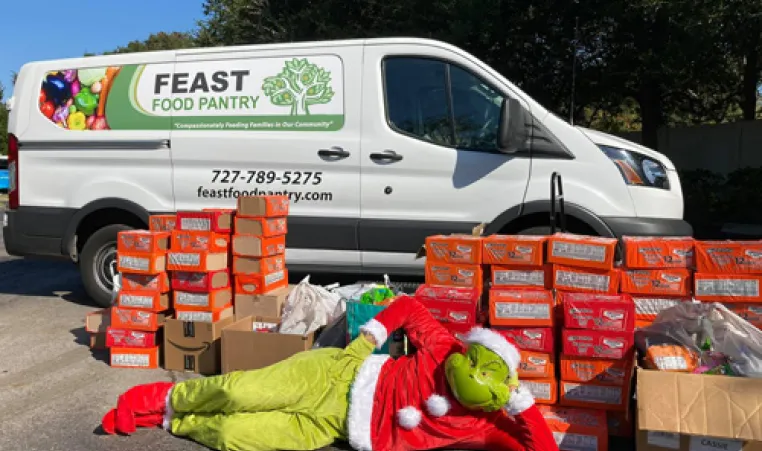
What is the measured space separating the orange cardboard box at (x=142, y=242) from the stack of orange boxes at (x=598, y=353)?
294 cm

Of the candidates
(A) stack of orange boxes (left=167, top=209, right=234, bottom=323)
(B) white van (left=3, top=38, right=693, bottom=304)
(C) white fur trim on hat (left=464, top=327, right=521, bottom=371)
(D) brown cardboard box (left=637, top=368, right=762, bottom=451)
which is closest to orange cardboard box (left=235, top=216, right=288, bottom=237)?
(A) stack of orange boxes (left=167, top=209, right=234, bottom=323)

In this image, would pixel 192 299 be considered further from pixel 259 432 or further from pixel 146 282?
pixel 259 432

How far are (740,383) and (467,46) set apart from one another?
29.5 ft

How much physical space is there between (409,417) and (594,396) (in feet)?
3.38

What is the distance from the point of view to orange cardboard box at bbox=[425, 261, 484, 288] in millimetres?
3945

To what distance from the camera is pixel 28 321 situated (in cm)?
588

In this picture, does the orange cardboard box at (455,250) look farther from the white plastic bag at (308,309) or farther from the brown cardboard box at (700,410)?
the brown cardboard box at (700,410)

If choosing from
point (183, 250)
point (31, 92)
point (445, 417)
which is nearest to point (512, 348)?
point (445, 417)

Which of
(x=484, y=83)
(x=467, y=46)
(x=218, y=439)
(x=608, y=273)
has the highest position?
(x=467, y=46)

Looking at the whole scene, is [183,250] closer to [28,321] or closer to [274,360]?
[274,360]

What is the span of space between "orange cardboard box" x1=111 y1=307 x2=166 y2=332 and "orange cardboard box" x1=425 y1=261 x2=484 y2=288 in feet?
6.73

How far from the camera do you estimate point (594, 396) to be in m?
3.36

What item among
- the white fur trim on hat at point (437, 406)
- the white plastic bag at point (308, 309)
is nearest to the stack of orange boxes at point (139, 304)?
the white plastic bag at point (308, 309)

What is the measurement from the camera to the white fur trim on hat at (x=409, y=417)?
3146 millimetres
